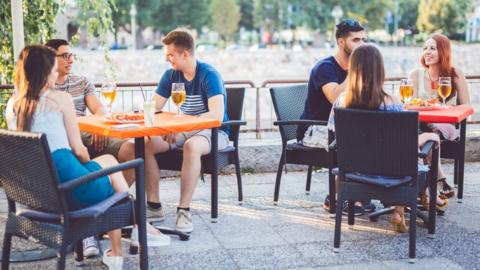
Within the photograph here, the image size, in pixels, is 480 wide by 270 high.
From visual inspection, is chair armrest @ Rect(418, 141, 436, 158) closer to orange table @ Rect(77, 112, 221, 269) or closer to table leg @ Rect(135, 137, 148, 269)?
orange table @ Rect(77, 112, 221, 269)

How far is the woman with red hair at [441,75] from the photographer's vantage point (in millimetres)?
5645

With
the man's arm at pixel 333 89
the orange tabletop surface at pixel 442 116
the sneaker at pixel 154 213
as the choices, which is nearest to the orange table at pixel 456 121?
the orange tabletop surface at pixel 442 116

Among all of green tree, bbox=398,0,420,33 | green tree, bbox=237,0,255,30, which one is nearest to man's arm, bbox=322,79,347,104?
green tree, bbox=237,0,255,30

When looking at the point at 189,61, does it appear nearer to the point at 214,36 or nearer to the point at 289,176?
the point at 289,176

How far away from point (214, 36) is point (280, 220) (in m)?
76.4

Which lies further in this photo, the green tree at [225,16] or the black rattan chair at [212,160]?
the green tree at [225,16]

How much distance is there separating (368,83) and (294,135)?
162 cm

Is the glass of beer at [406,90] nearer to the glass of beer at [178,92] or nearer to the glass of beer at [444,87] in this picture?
the glass of beer at [444,87]

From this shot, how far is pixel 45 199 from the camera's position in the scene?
3.26 meters

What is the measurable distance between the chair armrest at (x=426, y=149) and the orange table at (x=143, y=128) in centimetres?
141

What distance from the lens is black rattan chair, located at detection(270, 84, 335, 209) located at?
5.16 metres

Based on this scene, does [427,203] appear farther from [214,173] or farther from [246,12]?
[246,12]

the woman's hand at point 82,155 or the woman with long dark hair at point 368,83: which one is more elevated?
the woman with long dark hair at point 368,83

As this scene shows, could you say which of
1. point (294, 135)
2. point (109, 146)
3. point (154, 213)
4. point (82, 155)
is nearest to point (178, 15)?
point (294, 135)
